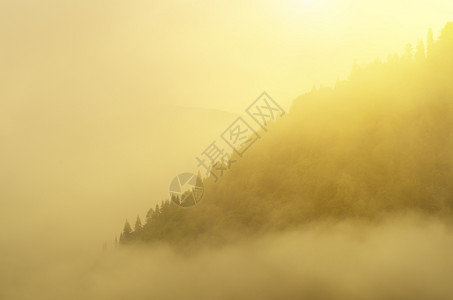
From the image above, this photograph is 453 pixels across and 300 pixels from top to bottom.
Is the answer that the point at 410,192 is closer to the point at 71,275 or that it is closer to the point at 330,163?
the point at 330,163

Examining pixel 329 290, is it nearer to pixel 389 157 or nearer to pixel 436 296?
pixel 436 296

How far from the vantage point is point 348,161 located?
126 metres

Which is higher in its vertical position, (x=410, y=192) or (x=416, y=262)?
(x=410, y=192)

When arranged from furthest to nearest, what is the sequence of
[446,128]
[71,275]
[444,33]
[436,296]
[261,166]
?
1. [71,275]
2. [261,166]
3. [444,33]
4. [446,128]
5. [436,296]

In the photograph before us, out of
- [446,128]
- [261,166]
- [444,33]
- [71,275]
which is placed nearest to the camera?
[446,128]

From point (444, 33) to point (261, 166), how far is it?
55.9 metres

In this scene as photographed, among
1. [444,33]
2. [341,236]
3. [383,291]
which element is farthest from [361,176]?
[444,33]

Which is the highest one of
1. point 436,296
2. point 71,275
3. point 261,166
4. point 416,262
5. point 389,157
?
point 71,275

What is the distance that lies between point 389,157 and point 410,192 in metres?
9.85

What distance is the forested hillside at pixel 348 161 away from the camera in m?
118

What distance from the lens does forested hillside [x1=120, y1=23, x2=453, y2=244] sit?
386ft

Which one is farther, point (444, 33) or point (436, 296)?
point (444, 33)

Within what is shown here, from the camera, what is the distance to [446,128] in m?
118

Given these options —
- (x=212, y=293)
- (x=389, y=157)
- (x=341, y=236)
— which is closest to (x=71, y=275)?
(x=212, y=293)
